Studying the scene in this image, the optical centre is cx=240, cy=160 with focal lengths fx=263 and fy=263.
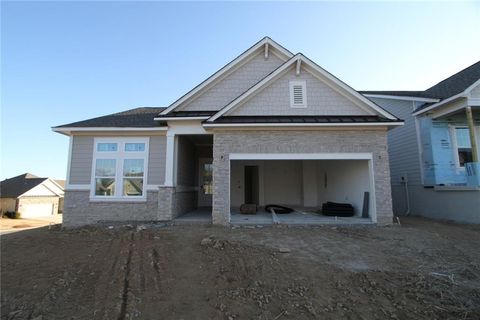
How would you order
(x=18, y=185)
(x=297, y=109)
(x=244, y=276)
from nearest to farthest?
(x=244, y=276) < (x=297, y=109) < (x=18, y=185)

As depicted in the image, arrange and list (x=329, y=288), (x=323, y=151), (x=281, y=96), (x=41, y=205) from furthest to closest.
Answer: (x=41, y=205) < (x=281, y=96) < (x=323, y=151) < (x=329, y=288)

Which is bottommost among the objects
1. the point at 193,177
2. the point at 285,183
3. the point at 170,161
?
the point at 285,183

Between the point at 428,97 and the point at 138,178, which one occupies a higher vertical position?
the point at 428,97

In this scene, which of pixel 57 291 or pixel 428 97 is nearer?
pixel 57 291

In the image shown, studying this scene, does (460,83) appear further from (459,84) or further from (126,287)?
(126,287)

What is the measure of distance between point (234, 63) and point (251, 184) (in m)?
6.33

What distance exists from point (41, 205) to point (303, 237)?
144 ft

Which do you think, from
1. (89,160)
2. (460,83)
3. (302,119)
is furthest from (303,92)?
(89,160)

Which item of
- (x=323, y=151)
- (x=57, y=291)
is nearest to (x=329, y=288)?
(x=57, y=291)

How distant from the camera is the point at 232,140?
9438mm

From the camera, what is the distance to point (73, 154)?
34.3 ft

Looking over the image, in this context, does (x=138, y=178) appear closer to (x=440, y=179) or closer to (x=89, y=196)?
(x=89, y=196)

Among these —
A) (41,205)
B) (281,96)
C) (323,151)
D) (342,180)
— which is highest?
(281,96)

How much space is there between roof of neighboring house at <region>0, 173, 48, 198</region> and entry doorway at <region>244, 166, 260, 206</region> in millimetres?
36589
